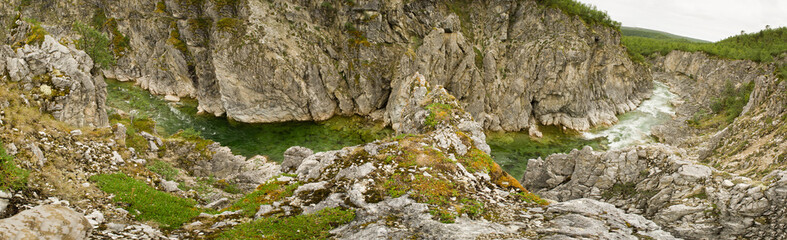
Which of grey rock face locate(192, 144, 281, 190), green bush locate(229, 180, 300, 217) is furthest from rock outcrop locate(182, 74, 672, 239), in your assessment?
grey rock face locate(192, 144, 281, 190)

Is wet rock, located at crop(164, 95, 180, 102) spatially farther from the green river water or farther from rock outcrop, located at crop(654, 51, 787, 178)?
rock outcrop, located at crop(654, 51, 787, 178)

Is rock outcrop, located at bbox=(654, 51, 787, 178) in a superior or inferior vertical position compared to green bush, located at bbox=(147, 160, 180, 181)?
superior

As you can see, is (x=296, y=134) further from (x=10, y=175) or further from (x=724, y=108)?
(x=724, y=108)

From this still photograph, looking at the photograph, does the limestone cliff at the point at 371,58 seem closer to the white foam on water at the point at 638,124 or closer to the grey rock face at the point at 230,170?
the white foam on water at the point at 638,124

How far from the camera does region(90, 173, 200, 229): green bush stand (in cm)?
1027

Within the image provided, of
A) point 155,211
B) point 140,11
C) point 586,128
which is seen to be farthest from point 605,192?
point 140,11

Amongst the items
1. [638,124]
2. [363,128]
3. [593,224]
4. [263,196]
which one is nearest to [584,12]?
[638,124]

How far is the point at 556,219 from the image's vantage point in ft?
33.1

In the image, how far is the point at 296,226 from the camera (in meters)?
9.89

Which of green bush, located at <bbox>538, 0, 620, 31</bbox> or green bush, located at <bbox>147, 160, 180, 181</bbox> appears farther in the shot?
green bush, located at <bbox>538, 0, 620, 31</bbox>

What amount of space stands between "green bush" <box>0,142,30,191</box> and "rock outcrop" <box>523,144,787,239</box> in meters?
19.2

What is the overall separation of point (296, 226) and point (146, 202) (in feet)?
18.1

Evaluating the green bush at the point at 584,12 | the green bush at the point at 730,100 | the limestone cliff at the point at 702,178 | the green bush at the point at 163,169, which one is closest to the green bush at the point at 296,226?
the green bush at the point at 163,169

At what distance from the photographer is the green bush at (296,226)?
9.41m
